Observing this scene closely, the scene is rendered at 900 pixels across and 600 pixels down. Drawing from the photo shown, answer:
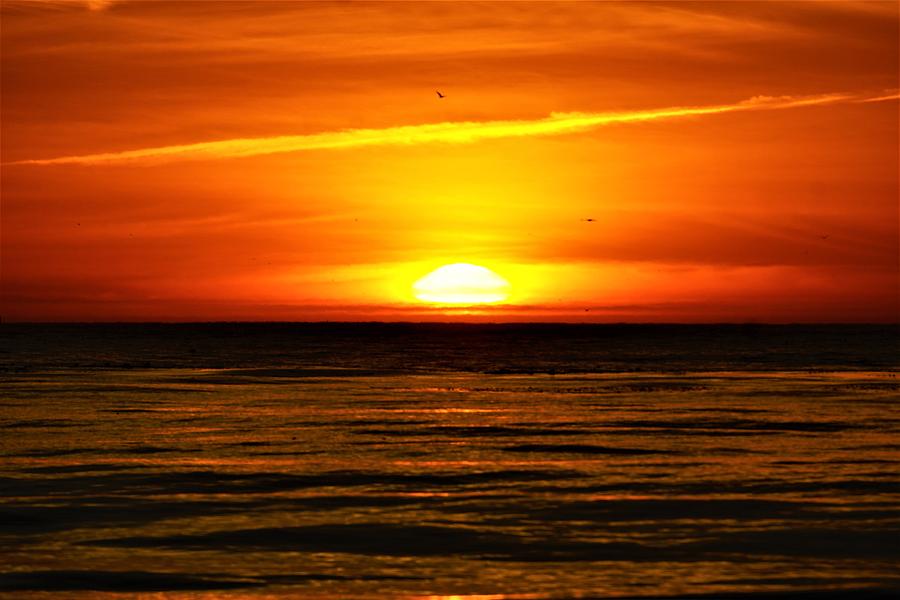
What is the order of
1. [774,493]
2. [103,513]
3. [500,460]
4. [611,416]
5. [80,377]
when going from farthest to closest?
1. [80,377]
2. [611,416]
3. [500,460]
4. [774,493]
5. [103,513]

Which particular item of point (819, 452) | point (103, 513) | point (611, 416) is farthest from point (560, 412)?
point (103, 513)

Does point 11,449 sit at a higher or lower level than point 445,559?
higher

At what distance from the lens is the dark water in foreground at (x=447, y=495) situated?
70.2ft

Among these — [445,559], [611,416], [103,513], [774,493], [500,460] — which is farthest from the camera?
[611,416]

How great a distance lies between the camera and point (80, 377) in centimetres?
7838

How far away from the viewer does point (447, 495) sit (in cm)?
2977

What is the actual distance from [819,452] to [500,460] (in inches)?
382

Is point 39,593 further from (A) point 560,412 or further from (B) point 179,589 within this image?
(A) point 560,412

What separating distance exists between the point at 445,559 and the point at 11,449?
20.7m

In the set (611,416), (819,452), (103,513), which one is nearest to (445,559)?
(103,513)

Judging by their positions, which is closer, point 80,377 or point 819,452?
point 819,452

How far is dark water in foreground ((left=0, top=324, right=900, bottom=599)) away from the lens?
843 inches

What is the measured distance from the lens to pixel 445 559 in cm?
2270

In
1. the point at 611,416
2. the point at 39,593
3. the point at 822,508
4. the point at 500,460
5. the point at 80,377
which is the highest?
the point at 80,377
